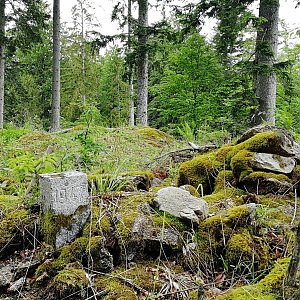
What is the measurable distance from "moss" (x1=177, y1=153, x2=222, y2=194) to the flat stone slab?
159cm

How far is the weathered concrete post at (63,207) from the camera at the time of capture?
92.6 inches

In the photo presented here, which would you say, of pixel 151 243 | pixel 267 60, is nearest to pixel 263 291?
pixel 151 243

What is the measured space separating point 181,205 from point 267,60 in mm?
5741

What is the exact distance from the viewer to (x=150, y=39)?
11211mm

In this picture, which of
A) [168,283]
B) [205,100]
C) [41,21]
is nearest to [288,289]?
[168,283]

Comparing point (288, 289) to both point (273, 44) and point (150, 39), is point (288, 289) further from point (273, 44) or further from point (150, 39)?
point (150, 39)

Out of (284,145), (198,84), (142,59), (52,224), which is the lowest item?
(52,224)

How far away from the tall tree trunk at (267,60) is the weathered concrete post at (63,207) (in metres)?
5.44

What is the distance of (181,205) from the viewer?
256 cm

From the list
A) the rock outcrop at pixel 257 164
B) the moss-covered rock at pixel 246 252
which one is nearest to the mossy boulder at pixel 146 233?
the moss-covered rock at pixel 246 252

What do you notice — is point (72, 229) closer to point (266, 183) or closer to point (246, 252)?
point (246, 252)

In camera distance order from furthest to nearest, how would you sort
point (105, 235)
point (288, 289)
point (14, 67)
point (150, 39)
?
point (14, 67) → point (150, 39) → point (105, 235) → point (288, 289)

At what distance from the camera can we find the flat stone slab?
7.72ft

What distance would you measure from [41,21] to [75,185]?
11.7 metres
